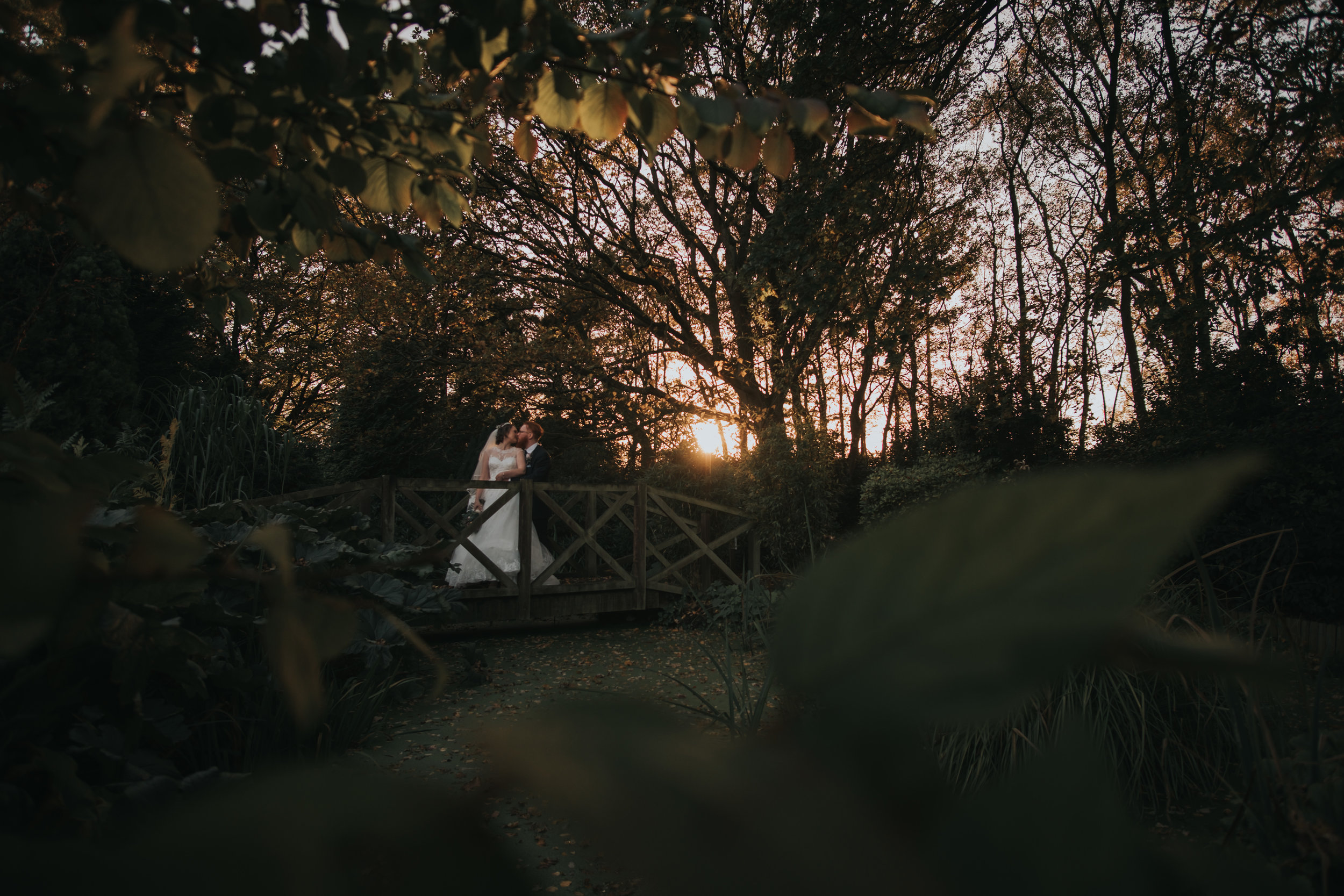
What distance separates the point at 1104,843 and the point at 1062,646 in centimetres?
3

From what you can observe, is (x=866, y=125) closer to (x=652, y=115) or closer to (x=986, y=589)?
(x=652, y=115)

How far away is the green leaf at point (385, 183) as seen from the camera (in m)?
0.95

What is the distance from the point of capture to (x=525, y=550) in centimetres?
727

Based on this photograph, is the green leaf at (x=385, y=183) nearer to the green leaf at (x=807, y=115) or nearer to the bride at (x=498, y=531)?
the green leaf at (x=807, y=115)

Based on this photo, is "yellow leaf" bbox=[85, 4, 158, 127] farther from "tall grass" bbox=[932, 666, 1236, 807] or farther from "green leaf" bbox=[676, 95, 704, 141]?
"tall grass" bbox=[932, 666, 1236, 807]

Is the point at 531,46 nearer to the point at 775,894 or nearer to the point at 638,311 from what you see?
the point at 775,894

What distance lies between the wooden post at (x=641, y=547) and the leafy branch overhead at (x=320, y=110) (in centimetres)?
698

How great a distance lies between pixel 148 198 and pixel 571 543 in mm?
8256

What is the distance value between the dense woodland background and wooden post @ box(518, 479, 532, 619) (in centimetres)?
245

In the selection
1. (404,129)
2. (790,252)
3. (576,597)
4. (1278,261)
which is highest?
(790,252)

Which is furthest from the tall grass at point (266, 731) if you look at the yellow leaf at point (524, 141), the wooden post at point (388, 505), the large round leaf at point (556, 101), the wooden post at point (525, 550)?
the wooden post at point (525, 550)

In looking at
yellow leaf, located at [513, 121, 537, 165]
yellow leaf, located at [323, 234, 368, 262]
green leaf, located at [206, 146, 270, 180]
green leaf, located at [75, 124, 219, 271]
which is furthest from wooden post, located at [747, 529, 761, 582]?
green leaf, located at [75, 124, 219, 271]

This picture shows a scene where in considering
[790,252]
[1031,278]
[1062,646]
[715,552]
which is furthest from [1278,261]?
[1031,278]

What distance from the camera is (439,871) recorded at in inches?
4.7
